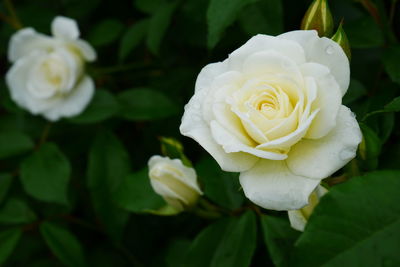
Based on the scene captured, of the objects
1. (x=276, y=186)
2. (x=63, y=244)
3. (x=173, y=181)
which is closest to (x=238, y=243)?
(x=173, y=181)

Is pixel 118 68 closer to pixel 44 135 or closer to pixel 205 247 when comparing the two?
pixel 44 135

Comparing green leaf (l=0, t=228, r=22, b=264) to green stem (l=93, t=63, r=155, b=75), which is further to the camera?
green stem (l=93, t=63, r=155, b=75)

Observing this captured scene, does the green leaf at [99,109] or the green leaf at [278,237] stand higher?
the green leaf at [278,237]

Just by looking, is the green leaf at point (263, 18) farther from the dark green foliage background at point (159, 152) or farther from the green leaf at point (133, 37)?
the green leaf at point (133, 37)

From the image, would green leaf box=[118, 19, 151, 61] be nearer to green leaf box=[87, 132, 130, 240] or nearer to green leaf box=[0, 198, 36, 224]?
green leaf box=[87, 132, 130, 240]

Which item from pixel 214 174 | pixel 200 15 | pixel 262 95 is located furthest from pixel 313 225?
pixel 200 15

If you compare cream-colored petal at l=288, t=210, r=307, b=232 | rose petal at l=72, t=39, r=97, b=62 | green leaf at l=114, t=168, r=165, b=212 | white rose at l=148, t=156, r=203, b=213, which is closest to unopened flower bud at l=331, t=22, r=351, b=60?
cream-colored petal at l=288, t=210, r=307, b=232

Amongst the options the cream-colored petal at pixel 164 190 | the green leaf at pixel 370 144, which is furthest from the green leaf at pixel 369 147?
the cream-colored petal at pixel 164 190
